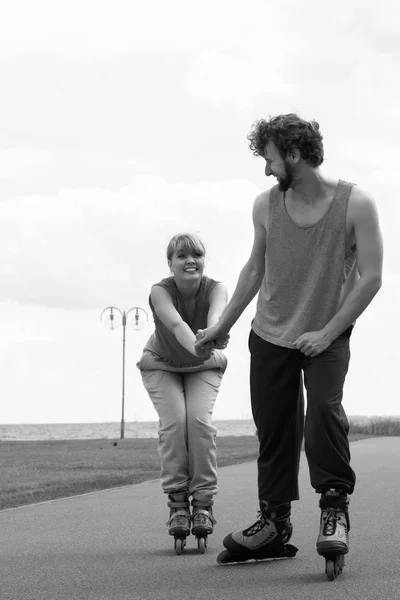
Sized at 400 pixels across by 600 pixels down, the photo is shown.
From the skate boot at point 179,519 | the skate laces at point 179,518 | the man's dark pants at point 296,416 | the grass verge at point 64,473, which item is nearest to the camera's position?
the man's dark pants at point 296,416

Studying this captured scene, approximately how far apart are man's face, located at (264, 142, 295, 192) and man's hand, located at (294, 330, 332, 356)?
683mm

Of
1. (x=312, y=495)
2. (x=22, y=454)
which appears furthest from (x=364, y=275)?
(x=22, y=454)

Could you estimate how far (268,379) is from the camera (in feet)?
15.9

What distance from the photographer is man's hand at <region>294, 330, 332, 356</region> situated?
4.60 m

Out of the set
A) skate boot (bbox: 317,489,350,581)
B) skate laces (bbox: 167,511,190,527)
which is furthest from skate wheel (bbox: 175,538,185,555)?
skate boot (bbox: 317,489,350,581)

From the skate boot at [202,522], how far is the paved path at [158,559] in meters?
0.08

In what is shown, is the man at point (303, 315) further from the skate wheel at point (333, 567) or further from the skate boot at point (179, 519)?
the skate boot at point (179, 519)

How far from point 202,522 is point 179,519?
0.13 meters

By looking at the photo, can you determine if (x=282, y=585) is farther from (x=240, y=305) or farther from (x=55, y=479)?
(x=55, y=479)

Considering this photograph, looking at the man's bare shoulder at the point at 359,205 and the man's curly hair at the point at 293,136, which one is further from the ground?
the man's curly hair at the point at 293,136

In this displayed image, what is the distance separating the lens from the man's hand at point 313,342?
4602mm

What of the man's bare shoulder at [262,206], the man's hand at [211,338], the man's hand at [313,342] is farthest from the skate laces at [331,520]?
the man's bare shoulder at [262,206]

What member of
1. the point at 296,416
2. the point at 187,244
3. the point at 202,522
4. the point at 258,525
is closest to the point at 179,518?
the point at 202,522

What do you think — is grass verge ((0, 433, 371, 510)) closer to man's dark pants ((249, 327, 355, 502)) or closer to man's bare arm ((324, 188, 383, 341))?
man's dark pants ((249, 327, 355, 502))
